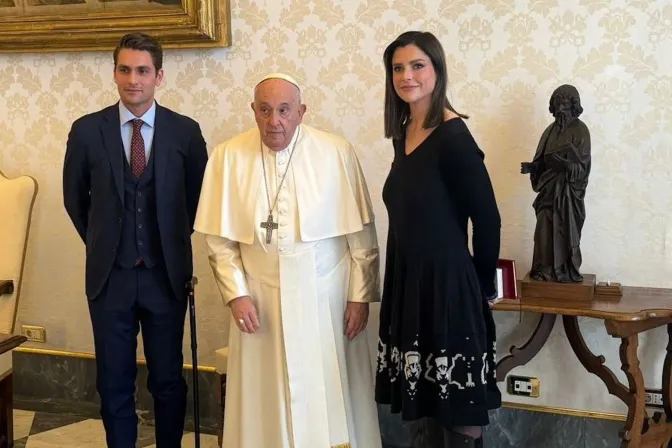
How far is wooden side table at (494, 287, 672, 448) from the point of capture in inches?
93.4

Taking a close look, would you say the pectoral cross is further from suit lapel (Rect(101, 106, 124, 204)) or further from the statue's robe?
the statue's robe

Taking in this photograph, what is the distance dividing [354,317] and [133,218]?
34.8 inches

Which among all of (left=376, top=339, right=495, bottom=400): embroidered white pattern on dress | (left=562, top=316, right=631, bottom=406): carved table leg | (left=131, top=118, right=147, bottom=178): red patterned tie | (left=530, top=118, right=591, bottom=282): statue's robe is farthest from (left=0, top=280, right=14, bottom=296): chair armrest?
(left=562, top=316, right=631, bottom=406): carved table leg

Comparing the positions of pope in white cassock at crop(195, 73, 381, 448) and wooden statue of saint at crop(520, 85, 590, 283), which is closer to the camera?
pope in white cassock at crop(195, 73, 381, 448)

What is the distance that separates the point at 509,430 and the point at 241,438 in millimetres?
1258

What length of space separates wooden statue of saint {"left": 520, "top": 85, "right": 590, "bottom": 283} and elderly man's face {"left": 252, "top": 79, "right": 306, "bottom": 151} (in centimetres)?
89

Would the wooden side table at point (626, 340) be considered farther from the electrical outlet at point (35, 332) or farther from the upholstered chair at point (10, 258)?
the electrical outlet at point (35, 332)

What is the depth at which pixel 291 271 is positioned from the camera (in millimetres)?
2301

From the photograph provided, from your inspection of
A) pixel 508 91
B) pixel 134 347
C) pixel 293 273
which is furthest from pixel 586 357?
pixel 134 347

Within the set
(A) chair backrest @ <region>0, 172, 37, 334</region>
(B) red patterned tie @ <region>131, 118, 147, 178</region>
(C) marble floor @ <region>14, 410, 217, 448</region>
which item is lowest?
(C) marble floor @ <region>14, 410, 217, 448</region>

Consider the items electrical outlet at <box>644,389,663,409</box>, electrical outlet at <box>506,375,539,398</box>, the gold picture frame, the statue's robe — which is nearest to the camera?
the statue's robe

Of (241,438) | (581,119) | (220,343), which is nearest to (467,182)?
(581,119)

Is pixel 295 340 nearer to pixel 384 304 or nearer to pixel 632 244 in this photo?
pixel 384 304

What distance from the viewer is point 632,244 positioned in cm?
275
